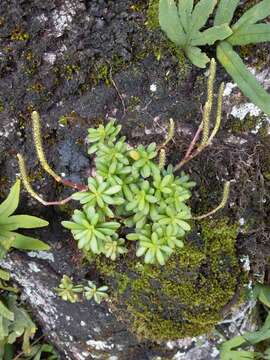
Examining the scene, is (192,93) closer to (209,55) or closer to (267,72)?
(209,55)

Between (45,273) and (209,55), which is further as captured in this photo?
(45,273)

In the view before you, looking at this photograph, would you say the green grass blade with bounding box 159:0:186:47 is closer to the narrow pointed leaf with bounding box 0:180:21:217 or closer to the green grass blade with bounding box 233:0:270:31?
the green grass blade with bounding box 233:0:270:31

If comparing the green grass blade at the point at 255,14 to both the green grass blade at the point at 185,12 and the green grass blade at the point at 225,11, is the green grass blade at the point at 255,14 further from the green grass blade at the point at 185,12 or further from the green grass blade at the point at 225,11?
the green grass blade at the point at 185,12

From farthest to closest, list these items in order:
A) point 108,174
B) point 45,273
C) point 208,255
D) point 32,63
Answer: point 45,273
point 208,255
point 32,63
point 108,174

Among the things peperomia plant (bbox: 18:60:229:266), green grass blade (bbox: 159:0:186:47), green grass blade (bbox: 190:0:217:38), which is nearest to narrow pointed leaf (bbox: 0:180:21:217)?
peperomia plant (bbox: 18:60:229:266)

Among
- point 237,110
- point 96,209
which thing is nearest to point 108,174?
point 96,209

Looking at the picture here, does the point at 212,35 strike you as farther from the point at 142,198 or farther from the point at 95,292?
the point at 95,292

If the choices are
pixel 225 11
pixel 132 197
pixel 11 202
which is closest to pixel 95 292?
pixel 11 202
